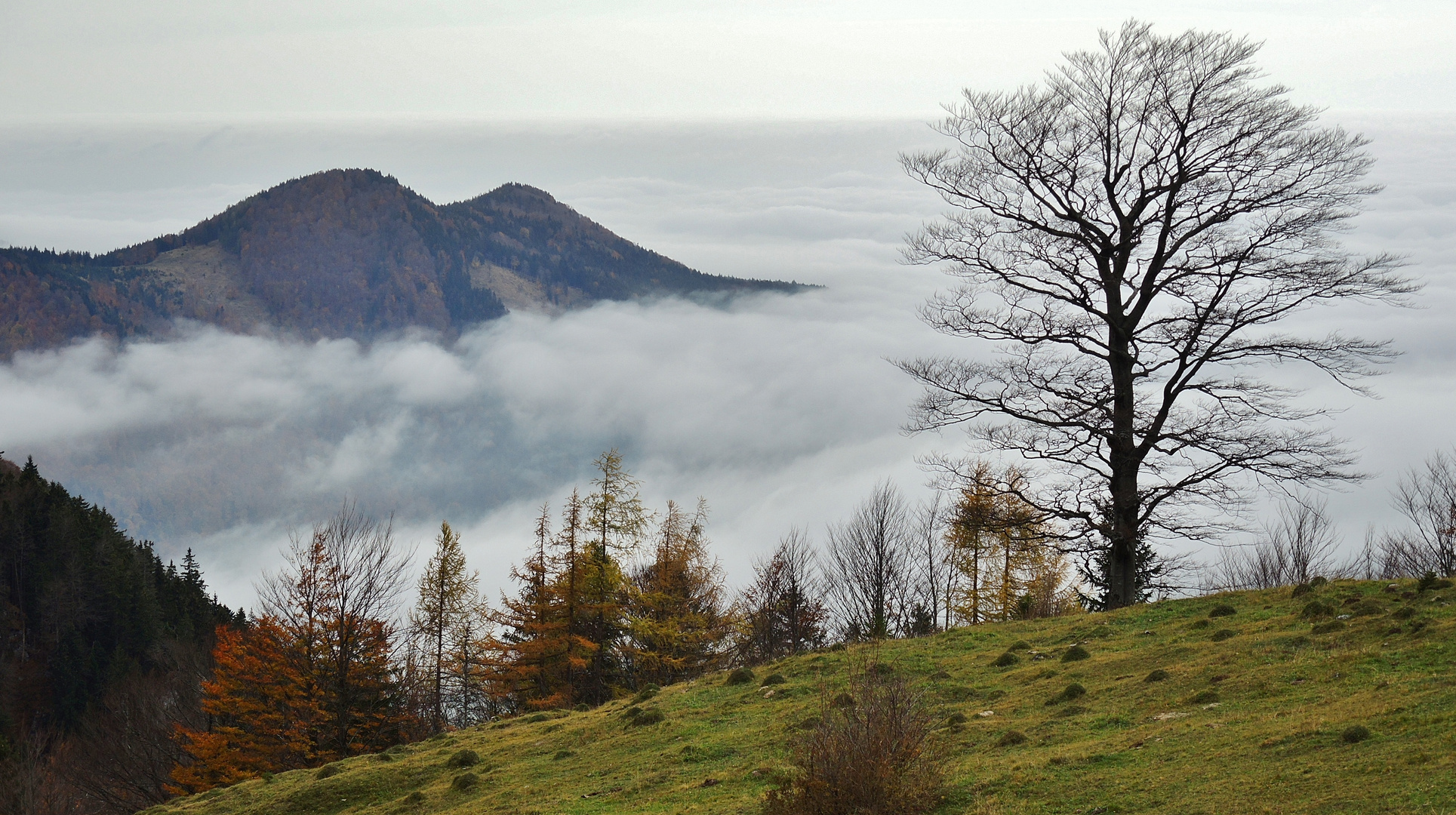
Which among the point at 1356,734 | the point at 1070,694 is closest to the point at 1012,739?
the point at 1070,694

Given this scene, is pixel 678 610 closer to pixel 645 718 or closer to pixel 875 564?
pixel 875 564

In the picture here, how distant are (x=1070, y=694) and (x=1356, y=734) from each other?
4.75 m

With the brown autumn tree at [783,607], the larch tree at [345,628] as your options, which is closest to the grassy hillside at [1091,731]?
the larch tree at [345,628]

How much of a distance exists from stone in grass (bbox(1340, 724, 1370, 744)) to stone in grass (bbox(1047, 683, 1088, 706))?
179 inches

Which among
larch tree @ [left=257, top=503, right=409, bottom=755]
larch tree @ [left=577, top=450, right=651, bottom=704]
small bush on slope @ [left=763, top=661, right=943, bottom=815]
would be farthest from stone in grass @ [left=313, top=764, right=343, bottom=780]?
larch tree @ [left=577, top=450, right=651, bottom=704]

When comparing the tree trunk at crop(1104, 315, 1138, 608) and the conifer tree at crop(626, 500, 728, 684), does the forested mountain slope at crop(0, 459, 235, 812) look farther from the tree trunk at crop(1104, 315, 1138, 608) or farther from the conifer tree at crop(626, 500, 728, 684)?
the tree trunk at crop(1104, 315, 1138, 608)

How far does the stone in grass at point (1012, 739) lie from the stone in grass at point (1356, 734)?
3.78 m

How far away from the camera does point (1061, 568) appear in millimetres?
50062

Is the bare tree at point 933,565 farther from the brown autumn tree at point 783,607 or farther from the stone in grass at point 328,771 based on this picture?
the stone in grass at point 328,771

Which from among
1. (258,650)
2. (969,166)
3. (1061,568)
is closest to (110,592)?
(258,650)

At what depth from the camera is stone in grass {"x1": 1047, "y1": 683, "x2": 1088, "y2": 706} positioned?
14.0 meters

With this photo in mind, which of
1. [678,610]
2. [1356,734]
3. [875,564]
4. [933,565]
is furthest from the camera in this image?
[678,610]

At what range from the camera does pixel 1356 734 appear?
9539mm

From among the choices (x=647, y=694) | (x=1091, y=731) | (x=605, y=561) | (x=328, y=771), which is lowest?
(x=328, y=771)
